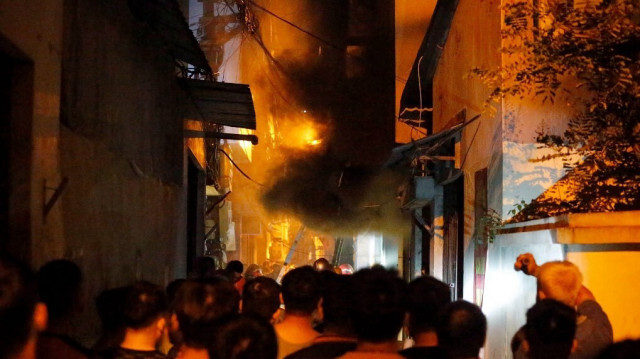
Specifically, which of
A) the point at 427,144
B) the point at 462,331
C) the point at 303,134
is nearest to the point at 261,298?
the point at 462,331

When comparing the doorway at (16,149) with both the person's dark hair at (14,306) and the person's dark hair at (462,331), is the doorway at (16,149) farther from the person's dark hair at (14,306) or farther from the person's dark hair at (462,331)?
the person's dark hair at (462,331)

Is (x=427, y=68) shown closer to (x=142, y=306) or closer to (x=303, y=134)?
(x=142, y=306)

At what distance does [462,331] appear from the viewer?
3.90 m

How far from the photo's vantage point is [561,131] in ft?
33.4

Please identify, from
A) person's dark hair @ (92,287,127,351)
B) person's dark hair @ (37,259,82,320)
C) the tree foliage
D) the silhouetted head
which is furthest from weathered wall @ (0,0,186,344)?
the tree foliage

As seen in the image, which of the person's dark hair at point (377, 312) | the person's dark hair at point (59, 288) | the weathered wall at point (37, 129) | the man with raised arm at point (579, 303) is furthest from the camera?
the weathered wall at point (37, 129)

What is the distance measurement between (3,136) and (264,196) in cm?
2522

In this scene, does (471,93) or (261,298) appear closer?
(261,298)

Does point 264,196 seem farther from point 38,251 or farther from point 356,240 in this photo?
point 38,251

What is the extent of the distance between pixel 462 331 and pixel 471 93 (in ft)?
29.5

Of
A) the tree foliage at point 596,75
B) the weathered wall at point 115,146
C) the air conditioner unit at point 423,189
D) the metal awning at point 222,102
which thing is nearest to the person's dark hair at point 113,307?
the weathered wall at point 115,146

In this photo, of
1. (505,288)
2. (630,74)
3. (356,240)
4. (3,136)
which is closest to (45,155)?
(3,136)

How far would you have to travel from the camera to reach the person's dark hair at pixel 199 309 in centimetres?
376

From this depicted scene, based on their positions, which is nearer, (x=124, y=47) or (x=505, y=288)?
(x=124, y=47)
